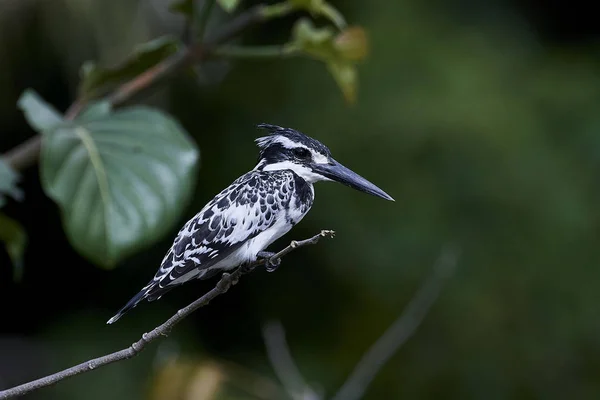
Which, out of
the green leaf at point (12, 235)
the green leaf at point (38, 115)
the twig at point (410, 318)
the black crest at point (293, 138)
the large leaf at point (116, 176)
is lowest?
the twig at point (410, 318)

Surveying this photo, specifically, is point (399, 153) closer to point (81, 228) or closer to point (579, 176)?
point (579, 176)

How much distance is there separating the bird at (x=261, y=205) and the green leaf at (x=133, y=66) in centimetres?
54

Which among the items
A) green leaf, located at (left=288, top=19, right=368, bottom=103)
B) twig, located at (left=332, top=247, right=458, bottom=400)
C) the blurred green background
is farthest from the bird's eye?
the blurred green background

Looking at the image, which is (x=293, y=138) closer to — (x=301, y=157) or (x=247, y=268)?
(x=301, y=157)

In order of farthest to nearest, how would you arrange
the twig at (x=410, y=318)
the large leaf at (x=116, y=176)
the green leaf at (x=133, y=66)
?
the twig at (x=410, y=318)
the green leaf at (x=133, y=66)
the large leaf at (x=116, y=176)

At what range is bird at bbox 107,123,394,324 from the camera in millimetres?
846

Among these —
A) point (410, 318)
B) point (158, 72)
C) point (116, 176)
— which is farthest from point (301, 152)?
point (410, 318)

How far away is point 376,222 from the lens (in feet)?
8.78

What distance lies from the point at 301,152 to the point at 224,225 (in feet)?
0.35

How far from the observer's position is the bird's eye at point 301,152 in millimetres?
892

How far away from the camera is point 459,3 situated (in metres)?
A: 3.09

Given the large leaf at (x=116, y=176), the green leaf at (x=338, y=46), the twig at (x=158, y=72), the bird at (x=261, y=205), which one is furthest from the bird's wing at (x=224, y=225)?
the twig at (x=158, y=72)

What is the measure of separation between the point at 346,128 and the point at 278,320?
64 centimetres

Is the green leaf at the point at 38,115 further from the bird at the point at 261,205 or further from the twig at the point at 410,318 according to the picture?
the twig at the point at 410,318
